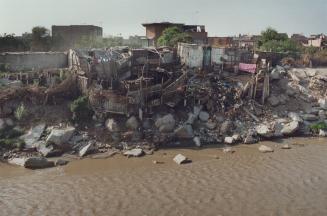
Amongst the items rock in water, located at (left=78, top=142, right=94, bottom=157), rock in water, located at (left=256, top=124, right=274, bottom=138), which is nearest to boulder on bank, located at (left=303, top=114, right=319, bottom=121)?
rock in water, located at (left=256, top=124, right=274, bottom=138)

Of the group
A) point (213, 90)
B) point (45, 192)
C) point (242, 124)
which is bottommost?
point (45, 192)

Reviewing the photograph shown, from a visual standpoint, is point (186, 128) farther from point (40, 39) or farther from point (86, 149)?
point (40, 39)

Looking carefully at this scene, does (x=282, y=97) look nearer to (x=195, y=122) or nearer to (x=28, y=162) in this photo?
(x=195, y=122)

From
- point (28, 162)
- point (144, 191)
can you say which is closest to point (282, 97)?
point (144, 191)

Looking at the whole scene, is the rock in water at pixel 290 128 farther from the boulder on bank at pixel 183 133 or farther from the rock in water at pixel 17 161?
the rock in water at pixel 17 161

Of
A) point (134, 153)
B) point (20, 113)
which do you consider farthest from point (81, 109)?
point (134, 153)

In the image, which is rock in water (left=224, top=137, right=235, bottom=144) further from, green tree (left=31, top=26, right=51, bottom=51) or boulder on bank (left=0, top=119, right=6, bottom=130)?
green tree (left=31, top=26, right=51, bottom=51)
